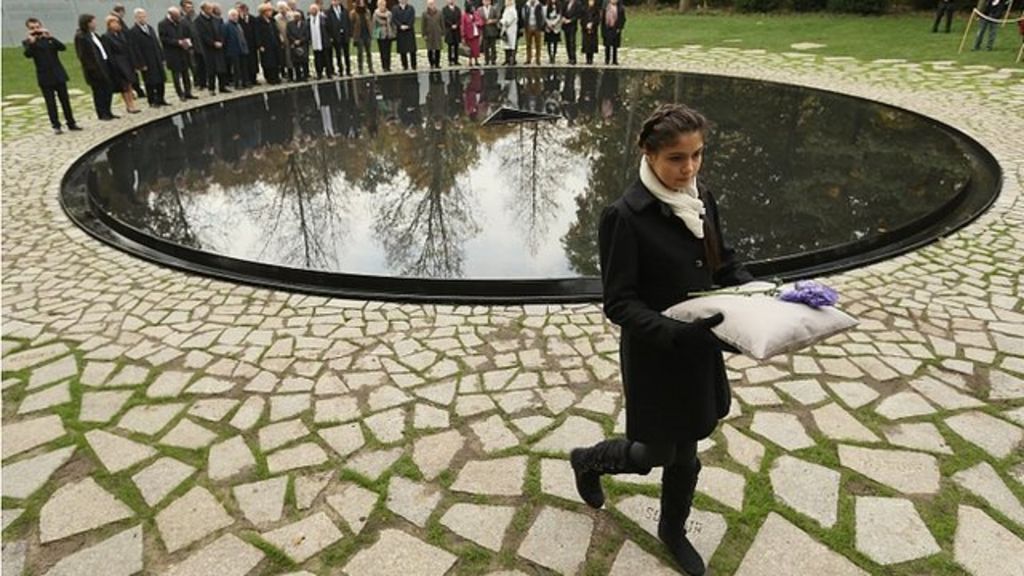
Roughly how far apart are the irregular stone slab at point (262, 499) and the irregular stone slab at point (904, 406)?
349 centimetres

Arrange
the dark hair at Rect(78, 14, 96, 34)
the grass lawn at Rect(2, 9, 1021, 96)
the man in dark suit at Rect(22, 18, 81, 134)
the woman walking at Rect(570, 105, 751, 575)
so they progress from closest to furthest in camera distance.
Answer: the woman walking at Rect(570, 105, 751, 575), the man in dark suit at Rect(22, 18, 81, 134), the dark hair at Rect(78, 14, 96, 34), the grass lawn at Rect(2, 9, 1021, 96)

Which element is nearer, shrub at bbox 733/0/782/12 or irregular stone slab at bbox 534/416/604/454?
irregular stone slab at bbox 534/416/604/454

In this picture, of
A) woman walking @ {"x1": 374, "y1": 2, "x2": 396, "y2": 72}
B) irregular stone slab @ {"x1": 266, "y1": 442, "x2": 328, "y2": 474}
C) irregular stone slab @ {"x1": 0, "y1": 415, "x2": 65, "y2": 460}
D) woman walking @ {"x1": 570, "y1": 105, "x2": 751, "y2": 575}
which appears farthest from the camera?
woman walking @ {"x1": 374, "y1": 2, "x2": 396, "y2": 72}

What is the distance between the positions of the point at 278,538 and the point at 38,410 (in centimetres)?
224

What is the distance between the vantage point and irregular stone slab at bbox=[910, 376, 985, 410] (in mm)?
4039

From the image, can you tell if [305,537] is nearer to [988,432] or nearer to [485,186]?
[988,432]

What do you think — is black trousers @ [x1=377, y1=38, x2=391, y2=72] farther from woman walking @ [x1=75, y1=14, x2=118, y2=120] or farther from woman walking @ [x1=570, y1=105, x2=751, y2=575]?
woman walking @ [x1=570, y1=105, x2=751, y2=575]

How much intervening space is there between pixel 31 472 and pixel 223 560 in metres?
1.50

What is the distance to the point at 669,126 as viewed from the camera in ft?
7.35

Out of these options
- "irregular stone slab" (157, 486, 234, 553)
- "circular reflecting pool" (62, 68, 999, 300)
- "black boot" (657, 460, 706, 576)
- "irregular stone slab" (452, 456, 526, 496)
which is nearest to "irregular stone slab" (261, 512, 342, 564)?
"irregular stone slab" (157, 486, 234, 553)

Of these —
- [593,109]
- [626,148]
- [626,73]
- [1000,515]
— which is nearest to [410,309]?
[1000,515]

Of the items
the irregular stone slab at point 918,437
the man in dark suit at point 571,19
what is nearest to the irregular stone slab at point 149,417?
the irregular stone slab at point 918,437

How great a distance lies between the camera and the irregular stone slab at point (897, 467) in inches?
135

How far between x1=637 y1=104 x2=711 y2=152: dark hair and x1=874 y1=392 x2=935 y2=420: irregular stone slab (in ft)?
8.70
